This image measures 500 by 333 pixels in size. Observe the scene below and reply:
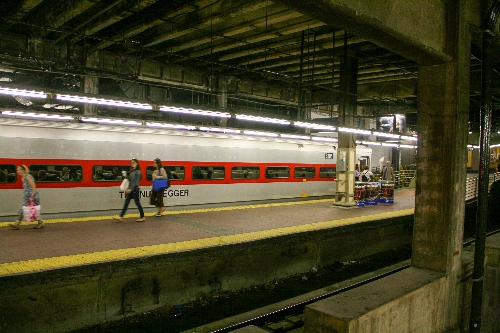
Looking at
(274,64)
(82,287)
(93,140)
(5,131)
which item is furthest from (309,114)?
(82,287)

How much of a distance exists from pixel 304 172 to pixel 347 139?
3.74 m

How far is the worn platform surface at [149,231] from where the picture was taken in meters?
7.21

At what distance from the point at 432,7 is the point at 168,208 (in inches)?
385

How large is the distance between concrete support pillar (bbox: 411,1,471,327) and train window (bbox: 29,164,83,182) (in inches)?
352

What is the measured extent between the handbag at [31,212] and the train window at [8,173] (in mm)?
1630

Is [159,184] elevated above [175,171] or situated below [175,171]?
below

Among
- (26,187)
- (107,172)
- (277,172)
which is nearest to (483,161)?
(26,187)

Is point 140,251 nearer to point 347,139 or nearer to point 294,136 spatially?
Answer: point 347,139

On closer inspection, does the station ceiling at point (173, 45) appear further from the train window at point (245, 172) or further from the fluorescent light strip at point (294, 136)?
the train window at point (245, 172)

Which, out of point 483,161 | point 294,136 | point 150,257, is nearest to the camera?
point 483,161

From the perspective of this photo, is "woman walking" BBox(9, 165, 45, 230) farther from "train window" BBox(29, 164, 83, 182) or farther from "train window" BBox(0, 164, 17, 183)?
"train window" BBox(29, 164, 83, 182)

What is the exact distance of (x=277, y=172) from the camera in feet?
54.4

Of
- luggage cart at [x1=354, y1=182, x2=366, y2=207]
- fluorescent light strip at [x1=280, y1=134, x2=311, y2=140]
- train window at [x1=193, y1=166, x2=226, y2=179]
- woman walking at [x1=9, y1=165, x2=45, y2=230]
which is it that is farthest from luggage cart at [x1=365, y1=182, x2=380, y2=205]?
woman walking at [x1=9, y1=165, x2=45, y2=230]

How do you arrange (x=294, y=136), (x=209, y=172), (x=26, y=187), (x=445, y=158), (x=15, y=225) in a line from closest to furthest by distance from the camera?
(x=445, y=158) < (x=26, y=187) < (x=15, y=225) < (x=209, y=172) < (x=294, y=136)
